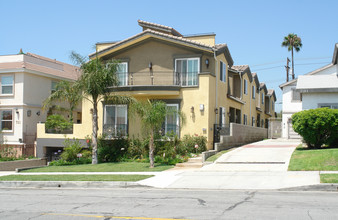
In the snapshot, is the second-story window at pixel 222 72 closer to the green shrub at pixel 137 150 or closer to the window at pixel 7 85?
the green shrub at pixel 137 150

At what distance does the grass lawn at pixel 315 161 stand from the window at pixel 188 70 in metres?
7.75

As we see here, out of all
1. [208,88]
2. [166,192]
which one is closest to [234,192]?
[166,192]

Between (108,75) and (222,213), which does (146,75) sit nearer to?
(108,75)

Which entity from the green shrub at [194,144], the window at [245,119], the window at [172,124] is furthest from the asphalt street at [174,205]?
the window at [245,119]

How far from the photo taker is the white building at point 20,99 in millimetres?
27391

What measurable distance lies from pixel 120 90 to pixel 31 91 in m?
8.95

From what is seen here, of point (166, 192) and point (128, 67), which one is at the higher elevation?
point (128, 67)

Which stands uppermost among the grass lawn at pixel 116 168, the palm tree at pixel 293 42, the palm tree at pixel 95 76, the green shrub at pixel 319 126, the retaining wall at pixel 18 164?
the palm tree at pixel 293 42

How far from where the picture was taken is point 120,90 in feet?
74.8

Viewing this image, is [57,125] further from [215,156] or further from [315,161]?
[315,161]

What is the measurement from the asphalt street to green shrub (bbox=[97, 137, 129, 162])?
965 centimetres

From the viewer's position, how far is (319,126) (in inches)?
742

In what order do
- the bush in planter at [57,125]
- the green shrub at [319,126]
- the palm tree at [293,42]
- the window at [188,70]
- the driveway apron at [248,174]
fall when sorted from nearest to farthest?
the driveway apron at [248,174] → the green shrub at [319,126] → the window at [188,70] → the bush in planter at [57,125] → the palm tree at [293,42]

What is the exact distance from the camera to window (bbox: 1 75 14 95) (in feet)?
91.0
